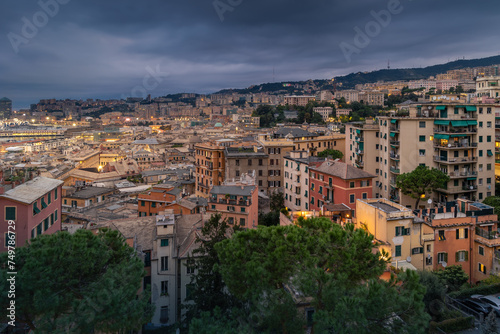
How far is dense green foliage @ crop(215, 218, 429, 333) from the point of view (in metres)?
9.23

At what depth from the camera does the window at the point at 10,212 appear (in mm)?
13414

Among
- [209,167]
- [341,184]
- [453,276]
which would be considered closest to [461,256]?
[453,276]

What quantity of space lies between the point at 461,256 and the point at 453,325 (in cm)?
643

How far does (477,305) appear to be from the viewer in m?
15.4

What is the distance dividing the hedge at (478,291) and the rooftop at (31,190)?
1687 centimetres

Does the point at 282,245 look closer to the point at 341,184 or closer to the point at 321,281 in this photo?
the point at 321,281

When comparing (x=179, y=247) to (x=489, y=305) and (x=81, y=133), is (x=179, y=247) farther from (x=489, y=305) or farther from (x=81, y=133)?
(x=81, y=133)

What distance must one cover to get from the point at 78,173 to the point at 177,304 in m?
37.8

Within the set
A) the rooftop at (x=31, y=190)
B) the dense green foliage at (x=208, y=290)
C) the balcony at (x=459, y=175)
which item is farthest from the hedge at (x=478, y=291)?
the rooftop at (x=31, y=190)

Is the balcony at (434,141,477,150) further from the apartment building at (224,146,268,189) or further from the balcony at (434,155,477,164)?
the apartment building at (224,146,268,189)

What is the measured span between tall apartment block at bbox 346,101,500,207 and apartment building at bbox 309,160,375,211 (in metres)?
5.77

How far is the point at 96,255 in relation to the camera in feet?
36.2

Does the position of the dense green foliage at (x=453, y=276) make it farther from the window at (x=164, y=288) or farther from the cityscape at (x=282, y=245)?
the window at (x=164, y=288)

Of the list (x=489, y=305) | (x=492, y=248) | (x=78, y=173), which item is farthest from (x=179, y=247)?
(x=78, y=173)
